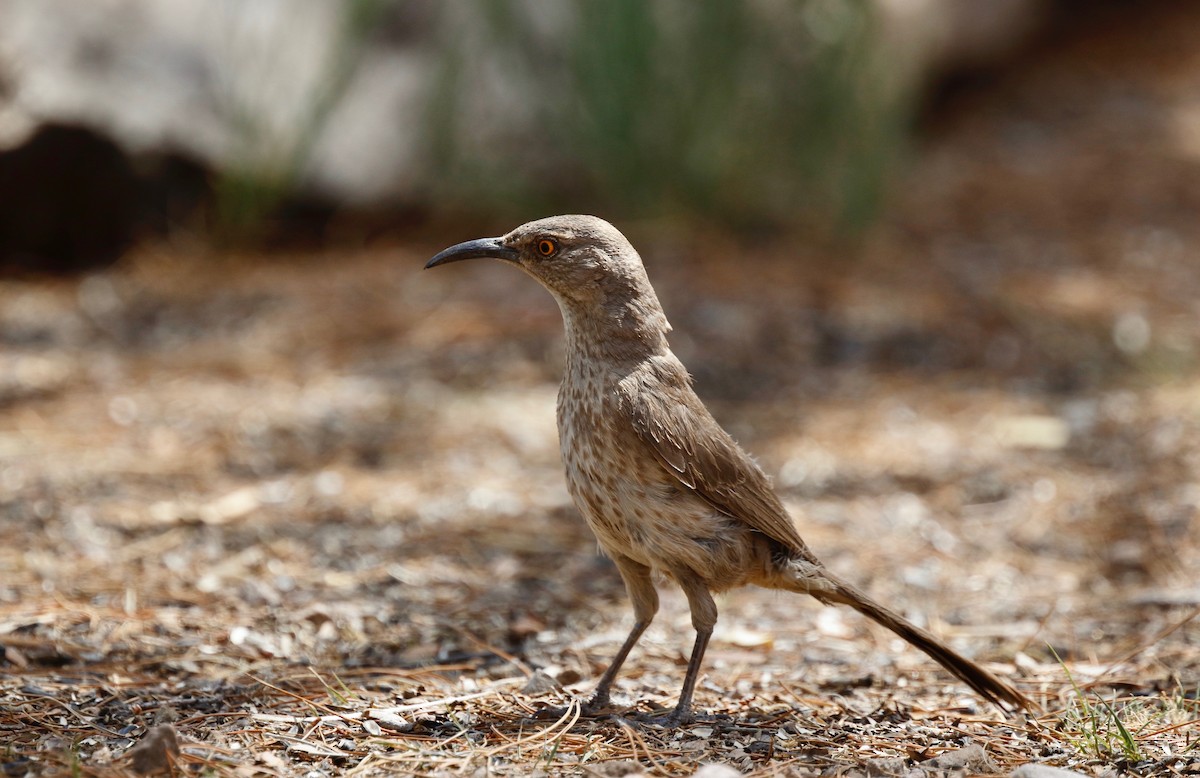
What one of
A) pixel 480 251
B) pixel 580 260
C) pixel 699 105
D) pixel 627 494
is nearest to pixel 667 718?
pixel 627 494

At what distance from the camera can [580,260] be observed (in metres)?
3.31

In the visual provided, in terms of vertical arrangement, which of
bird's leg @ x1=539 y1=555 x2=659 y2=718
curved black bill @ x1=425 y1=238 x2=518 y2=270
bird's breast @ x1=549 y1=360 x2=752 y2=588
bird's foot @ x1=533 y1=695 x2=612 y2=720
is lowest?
bird's foot @ x1=533 y1=695 x2=612 y2=720

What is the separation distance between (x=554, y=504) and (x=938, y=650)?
1.92m

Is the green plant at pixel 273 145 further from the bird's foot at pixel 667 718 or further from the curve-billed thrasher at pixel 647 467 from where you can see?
the bird's foot at pixel 667 718

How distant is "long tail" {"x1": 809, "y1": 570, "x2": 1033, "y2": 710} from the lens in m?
3.13

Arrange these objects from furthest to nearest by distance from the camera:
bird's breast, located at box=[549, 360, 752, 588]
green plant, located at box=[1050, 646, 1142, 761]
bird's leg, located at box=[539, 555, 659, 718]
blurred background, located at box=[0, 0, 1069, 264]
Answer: blurred background, located at box=[0, 0, 1069, 264], bird's leg, located at box=[539, 555, 659, 718], bird's breast, located at box=[549, 360, 752, 588], green plant, located at box=[1050, 646, 1142, 761]

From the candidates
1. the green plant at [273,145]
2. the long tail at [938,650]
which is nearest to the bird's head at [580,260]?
the long tail at [938,650]

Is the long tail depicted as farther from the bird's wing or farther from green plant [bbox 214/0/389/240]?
green plant [bbox 214/0/389/240]

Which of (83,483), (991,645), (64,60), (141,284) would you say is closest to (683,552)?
(991,645)

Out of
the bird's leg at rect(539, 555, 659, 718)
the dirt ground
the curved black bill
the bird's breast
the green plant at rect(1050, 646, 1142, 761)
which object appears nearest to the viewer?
the green plant at rect(1050, 646, 1142, 761)

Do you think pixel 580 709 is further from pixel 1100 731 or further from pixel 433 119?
pixel 433 119

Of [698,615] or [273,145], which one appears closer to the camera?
[698,615]

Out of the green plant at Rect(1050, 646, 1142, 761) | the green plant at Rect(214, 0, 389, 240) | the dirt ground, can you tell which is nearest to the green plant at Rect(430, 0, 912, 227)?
the dirt ground

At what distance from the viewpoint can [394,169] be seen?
7.43 meters
